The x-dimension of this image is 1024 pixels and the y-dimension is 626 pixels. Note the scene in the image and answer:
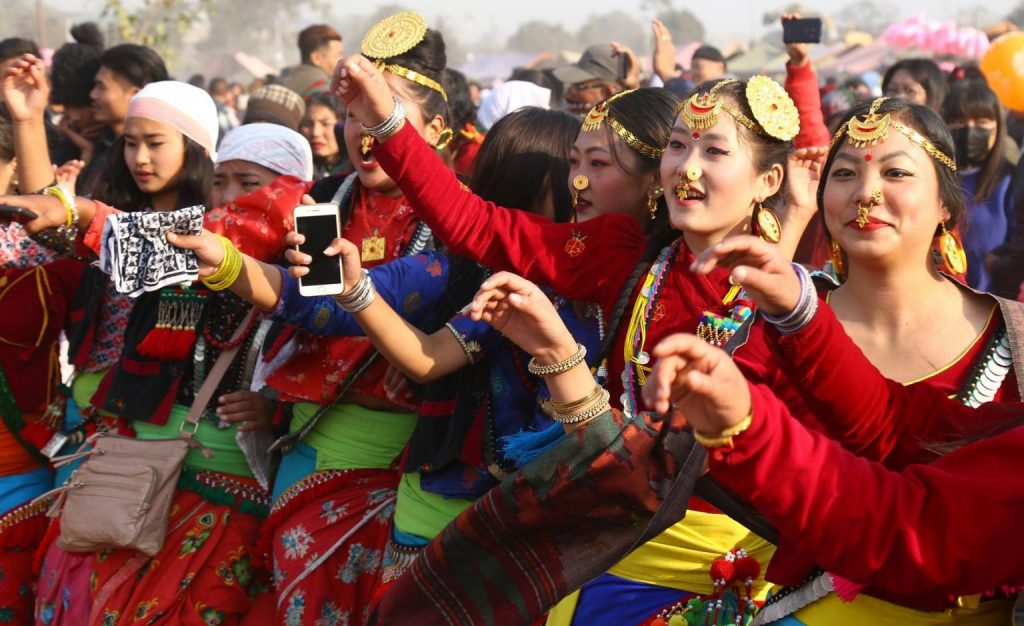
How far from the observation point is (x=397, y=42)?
3.70 m

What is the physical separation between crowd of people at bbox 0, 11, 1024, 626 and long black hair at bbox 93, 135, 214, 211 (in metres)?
0.01

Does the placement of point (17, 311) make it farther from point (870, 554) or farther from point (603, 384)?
point (870, 554)

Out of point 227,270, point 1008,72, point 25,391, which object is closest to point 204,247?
point 227,270

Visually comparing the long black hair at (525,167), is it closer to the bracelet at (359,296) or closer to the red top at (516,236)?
the red top at (516,236)

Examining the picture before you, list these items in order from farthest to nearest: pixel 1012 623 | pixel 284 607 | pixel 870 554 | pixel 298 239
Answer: pixel 284 607, pixel 298 239, pixel 1012 623, pixel 870 554

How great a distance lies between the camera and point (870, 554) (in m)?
1.77

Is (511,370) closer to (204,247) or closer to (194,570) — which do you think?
(204,247)

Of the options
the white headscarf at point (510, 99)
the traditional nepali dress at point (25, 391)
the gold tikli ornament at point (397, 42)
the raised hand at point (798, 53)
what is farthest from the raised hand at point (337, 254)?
the white headscarf at point (510, 99)

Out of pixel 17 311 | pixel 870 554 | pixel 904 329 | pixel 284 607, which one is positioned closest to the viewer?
pixel 870 554

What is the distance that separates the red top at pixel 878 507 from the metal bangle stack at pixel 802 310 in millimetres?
263

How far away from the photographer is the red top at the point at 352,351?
3.62m

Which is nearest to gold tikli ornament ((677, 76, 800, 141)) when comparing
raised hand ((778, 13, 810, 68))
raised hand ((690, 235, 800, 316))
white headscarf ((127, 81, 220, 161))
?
raised hand ((690, 235, 800, 316))

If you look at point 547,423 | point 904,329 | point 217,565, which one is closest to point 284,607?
point 217,565

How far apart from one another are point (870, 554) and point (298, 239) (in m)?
1.63
